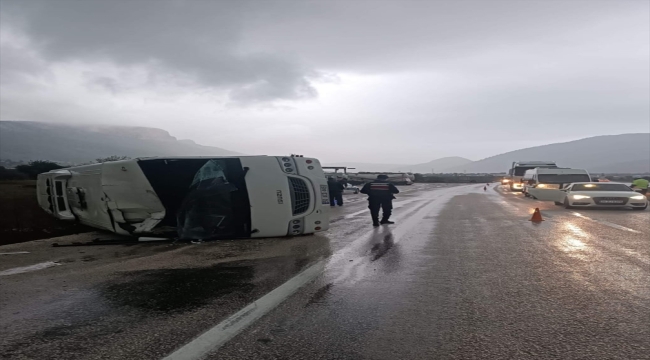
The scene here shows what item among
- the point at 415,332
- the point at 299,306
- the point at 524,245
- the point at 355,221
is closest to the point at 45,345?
the point at 299,306

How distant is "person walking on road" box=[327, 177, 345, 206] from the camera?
58.3 feet

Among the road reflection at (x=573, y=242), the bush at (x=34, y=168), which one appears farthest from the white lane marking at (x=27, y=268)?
the bush at (x=34, y=168)

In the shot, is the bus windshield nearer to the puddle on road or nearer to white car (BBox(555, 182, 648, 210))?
the puddle on road

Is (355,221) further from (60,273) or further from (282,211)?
(60,273)

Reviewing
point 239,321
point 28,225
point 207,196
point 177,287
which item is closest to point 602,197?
point 207,196

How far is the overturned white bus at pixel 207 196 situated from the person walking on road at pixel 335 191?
708cm

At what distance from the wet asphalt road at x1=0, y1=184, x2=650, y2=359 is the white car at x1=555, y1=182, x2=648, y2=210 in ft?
28.8

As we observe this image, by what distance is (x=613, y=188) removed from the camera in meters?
18.1

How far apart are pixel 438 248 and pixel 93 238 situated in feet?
25.7

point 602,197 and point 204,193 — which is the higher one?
point 204,193

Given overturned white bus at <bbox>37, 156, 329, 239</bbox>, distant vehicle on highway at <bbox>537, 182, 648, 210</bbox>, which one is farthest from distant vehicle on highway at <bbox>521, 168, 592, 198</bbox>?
overturned white bus at <bbox>37, 156, 329, 239</bbox>

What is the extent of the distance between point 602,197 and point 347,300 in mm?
15710

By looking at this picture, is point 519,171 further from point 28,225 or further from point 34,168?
point 34,168

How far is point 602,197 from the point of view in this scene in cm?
1705
